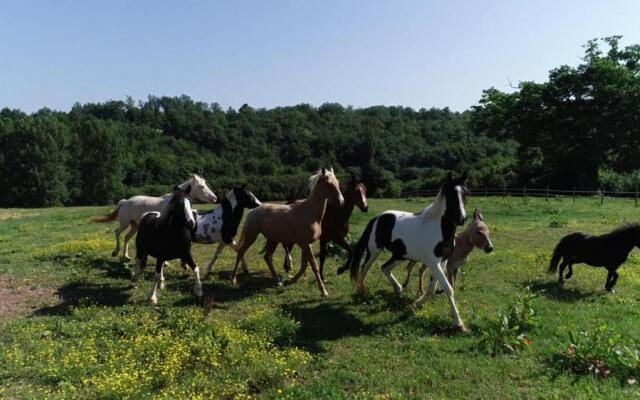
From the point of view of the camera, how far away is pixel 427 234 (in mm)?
8312

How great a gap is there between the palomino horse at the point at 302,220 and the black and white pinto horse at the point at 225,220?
1.76 feet

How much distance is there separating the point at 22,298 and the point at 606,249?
12242 mm

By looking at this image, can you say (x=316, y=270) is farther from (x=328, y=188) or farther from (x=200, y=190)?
(x=200, y=190)

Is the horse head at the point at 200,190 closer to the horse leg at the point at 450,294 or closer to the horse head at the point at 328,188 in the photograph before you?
the horse head at the point at 328,188

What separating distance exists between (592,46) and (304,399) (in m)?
44.5

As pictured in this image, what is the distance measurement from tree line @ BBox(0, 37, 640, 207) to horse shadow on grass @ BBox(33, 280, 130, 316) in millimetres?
5614

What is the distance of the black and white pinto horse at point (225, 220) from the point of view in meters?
11.0

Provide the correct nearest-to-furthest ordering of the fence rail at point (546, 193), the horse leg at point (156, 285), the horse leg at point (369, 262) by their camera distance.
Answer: the horse leg at point (156, 285), the horse leg at point (369, 262), the fence rail at point (546, 193)

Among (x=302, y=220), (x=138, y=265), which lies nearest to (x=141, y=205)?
(x=138, y=265)

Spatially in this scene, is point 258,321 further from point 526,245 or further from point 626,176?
point 626,176

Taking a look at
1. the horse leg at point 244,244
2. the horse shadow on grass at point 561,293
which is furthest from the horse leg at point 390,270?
the horse leg at point 244,244

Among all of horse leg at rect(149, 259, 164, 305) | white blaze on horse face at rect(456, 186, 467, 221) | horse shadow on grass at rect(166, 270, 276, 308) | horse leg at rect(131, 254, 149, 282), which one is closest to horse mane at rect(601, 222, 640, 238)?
white blaze on horse face at rect(456, 186, 467, 221)

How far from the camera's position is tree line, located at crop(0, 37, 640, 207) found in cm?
3831

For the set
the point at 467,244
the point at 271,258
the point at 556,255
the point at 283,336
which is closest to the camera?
the point at 283,336
